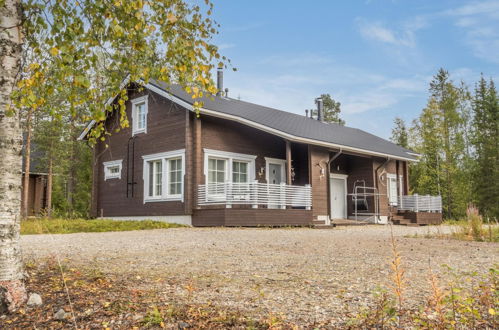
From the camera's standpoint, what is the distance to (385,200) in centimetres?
1930

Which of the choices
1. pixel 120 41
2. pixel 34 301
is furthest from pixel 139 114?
pixel 34 301

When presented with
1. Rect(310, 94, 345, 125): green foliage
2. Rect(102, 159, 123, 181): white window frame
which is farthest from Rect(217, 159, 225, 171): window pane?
Rect(310, 94, 345, 125): green foliage

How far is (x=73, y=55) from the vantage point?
4.24 m

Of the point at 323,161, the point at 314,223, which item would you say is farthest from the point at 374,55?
the point at 314,223

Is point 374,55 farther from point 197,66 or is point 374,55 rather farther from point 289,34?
point 197,66

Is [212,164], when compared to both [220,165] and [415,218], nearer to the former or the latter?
[220,165]

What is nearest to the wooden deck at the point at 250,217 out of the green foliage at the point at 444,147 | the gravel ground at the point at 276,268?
the gravel ground at the point at 276,268

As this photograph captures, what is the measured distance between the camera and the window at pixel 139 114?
17.1m

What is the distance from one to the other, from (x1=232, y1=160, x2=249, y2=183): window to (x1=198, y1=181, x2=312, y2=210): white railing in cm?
130

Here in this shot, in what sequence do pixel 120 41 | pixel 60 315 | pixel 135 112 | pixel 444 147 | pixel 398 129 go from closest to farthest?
pixel 60 315, pixel 120 41, pixel 135 112, pixel 444 147, pixel 398 129

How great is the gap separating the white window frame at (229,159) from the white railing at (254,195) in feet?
1.87

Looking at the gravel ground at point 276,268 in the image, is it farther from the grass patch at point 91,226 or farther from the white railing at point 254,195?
the white railing at point 254,195

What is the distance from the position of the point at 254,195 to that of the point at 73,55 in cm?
1030

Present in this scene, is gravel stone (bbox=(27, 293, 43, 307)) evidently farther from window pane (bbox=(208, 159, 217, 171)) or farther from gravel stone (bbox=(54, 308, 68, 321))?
window pane (bbox=(208, 159, 217, 171))
